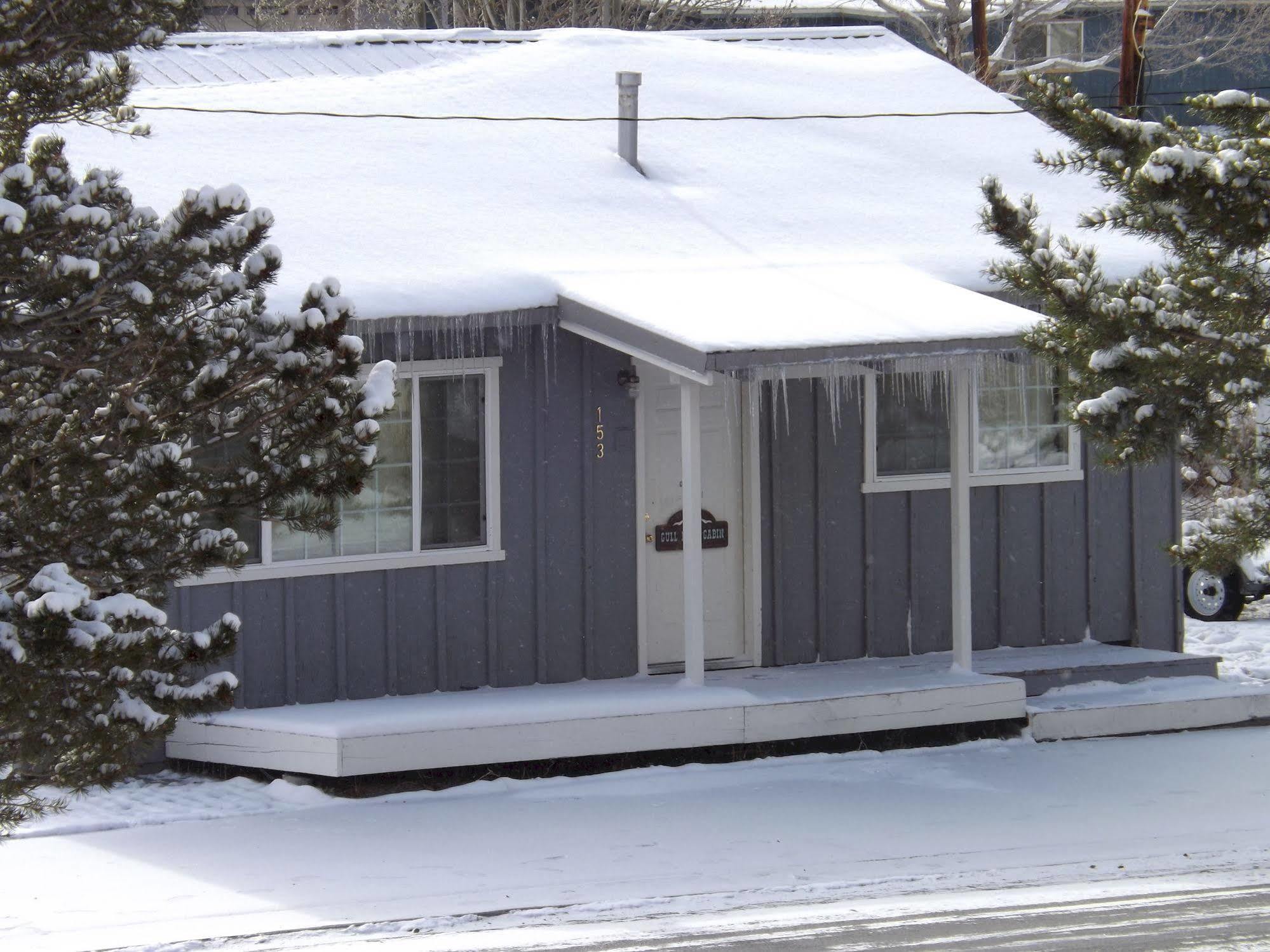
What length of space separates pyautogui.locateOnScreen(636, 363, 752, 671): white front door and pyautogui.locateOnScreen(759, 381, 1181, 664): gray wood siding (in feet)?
0.72

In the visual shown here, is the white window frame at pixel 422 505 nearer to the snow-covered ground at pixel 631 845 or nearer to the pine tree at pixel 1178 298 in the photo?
the snow-covered ground at pixel 631 845

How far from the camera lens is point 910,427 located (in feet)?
43.7

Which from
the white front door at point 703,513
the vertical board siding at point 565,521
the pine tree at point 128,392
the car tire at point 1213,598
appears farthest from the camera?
the car tire at point 1213,598

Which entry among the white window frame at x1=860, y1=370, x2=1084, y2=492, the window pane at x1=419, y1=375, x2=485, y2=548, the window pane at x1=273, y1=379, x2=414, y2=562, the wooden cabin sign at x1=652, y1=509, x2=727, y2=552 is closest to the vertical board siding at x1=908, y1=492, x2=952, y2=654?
the white window frame at x1=860, y1=370, x2=1084, y2=492

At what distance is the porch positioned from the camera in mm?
10523

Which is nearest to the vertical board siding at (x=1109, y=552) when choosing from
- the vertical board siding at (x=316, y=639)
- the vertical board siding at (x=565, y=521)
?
the vertical board siding at (x=565, y=521)

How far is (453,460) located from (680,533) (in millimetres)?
1765

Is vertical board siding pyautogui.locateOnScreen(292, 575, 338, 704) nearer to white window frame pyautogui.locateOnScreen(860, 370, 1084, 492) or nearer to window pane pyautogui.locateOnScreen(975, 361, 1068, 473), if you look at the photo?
white window frame pyautogui.locateOnScreen(860, 370, 1084, 492)

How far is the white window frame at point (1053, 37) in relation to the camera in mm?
34312

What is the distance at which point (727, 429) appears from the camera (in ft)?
42.0

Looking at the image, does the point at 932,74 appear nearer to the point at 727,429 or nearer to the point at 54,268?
the point at 727,429

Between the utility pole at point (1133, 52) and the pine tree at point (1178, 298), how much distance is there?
10278 mm

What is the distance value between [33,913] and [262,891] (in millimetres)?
1074

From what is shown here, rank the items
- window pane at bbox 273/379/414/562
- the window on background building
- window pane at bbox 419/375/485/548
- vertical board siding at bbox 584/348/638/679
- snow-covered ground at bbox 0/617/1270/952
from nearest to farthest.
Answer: snow-covered ground at bbox 0/617/1270/952 → window pane at bbox 273/379/414/562 → window pane at bbox 419/375/485/548 → vertical board siding at bbox 584/348/638/679 → the window on background building
